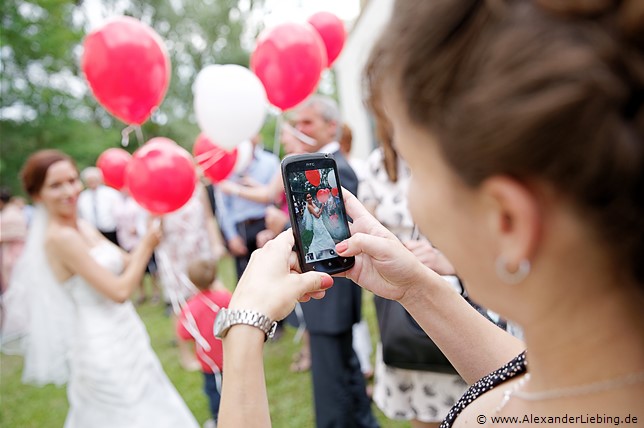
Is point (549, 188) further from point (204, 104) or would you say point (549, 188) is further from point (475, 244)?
point (204, 104)

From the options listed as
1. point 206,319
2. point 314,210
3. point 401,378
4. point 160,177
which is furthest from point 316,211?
point 206,319

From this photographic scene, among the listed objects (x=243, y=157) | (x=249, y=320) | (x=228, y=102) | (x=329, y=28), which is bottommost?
(x=249, y=320)

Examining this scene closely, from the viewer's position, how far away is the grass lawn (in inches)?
131

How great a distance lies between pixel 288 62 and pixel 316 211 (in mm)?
1779

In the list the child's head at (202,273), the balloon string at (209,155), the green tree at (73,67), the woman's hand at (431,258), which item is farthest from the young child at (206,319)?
the green tree at (73,67)

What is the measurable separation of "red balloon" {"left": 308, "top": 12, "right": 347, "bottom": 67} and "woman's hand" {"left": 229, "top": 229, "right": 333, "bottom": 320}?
8.88 feet

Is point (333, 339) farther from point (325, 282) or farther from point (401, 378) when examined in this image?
point (325, 282)

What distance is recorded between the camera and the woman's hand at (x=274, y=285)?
2.98ft

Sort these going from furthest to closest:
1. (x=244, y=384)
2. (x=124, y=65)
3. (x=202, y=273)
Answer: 1. (x=202, y=273)
2. (x=124, y=65)
3. (x=244, y=384)

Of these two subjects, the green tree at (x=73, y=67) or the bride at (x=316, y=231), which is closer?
the bride at (x=316, y=231)

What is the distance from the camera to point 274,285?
3.11ft

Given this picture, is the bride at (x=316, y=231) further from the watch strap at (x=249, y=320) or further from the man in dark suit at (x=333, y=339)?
the man in dark suit at (x=333, y=339)

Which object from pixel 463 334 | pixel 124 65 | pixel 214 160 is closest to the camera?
pixel 463 334

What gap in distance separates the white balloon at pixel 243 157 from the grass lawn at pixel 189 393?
5.67 feet
